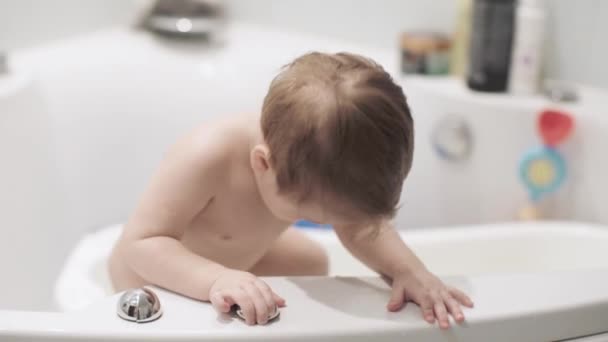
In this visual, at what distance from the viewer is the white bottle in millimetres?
1147

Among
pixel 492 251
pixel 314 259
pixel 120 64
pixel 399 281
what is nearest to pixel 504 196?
pixel 492 251

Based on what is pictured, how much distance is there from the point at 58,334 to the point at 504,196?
832mm

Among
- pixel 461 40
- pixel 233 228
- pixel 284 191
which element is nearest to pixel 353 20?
pixel 461 40

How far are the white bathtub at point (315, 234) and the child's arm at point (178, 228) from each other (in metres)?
0.03

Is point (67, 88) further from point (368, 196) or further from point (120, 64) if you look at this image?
point (368, 196)

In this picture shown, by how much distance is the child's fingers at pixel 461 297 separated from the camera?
643 millimetres

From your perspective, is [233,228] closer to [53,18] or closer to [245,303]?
[245,303]

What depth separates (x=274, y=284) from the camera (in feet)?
2.19

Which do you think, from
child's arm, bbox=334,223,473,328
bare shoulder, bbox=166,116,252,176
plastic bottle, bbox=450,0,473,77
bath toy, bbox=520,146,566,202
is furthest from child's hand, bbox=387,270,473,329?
plastic bottle, bbox=450,0,473,77

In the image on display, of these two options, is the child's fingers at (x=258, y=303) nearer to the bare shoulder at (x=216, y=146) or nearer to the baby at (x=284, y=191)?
the baby at (x=284, y=191)

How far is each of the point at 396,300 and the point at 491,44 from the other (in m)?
0.67

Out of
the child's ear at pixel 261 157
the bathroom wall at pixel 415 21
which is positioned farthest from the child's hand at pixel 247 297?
the bathroom wall at pixel 415 21

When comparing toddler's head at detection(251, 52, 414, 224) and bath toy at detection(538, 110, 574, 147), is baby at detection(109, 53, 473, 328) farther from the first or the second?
bath toy at detection(538, 110, 574, 147)

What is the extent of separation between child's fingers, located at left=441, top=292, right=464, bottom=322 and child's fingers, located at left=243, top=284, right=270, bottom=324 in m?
0.16
